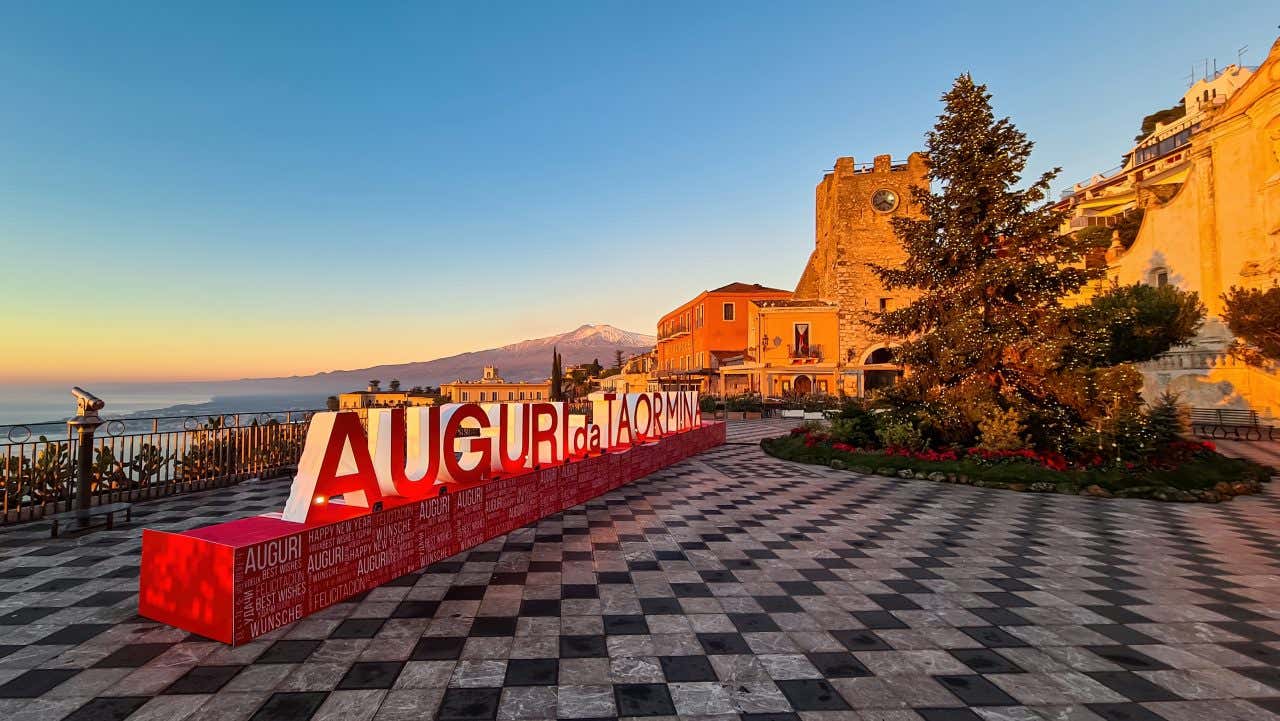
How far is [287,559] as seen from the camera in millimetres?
4273

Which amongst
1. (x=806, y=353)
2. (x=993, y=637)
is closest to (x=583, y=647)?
(x=993, y=637)

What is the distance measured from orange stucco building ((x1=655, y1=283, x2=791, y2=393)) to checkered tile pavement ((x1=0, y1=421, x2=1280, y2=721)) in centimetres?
3622

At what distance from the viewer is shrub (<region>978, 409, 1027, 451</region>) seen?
1217 cm

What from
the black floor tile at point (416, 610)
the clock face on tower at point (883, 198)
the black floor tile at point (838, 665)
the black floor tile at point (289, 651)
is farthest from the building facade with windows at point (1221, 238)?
the black floor tile at point (289, 651)

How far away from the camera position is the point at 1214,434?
20953 millimetres

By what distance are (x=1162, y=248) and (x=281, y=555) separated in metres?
43.8

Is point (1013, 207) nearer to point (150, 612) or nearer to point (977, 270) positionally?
point (977, 270)

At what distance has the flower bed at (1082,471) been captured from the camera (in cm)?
1020

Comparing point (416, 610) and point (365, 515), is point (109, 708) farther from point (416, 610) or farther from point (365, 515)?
point (365, 515)

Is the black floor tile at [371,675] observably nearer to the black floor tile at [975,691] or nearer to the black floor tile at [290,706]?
the black floor tile at [290,706]

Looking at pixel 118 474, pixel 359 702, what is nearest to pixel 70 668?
pixel 359 702

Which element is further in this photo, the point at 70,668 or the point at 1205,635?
the point at 1205,635

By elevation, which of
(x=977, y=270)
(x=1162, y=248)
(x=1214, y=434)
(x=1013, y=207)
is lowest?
(x=1214, y=434)

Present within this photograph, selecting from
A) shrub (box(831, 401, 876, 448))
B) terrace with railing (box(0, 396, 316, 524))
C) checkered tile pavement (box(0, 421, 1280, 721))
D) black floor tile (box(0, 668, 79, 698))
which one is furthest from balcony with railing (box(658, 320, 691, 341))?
black floor tile (box(0, 668, 79, 698))
